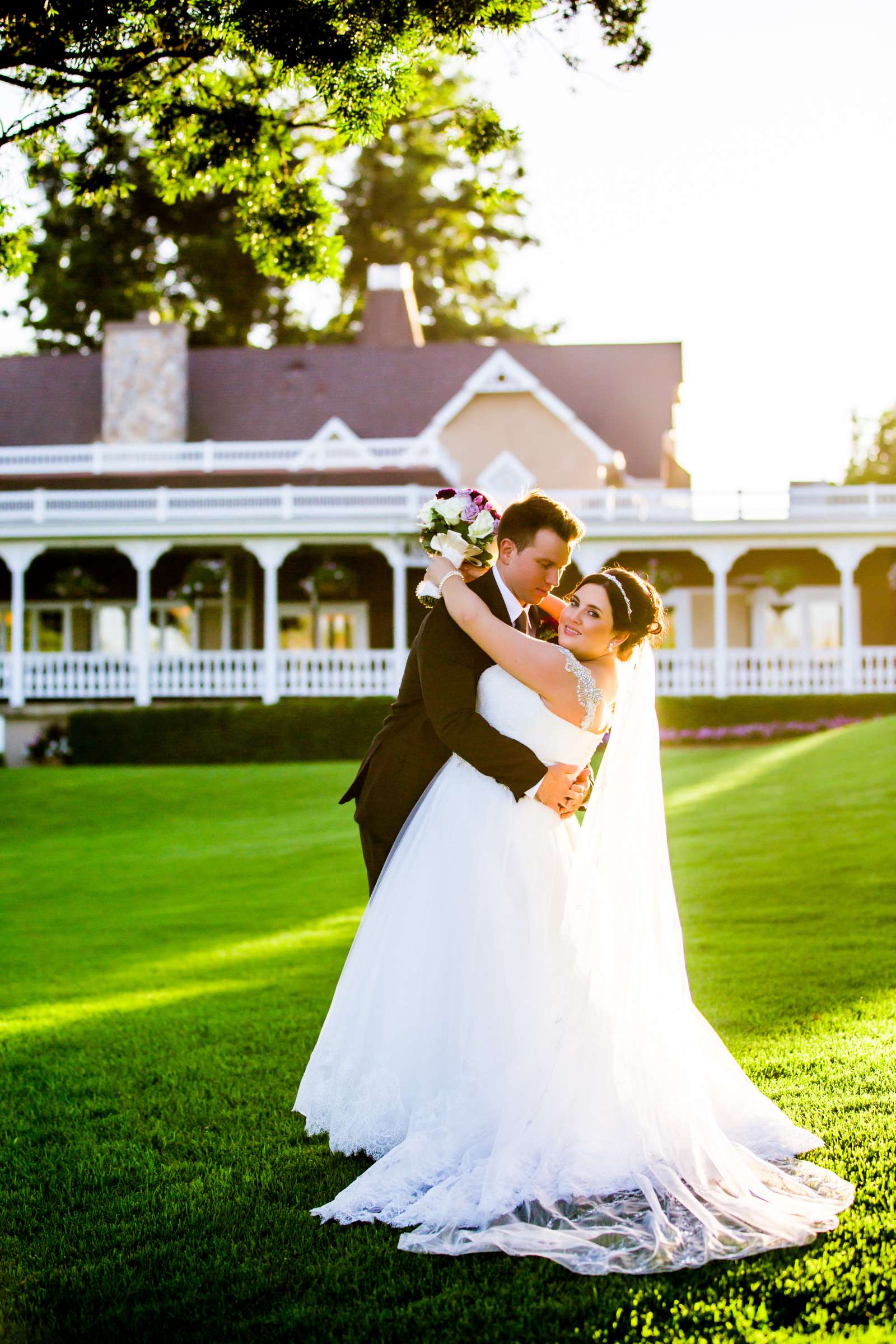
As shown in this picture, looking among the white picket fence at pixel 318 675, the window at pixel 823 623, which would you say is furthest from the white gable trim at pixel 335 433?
the window at pixel 823 623

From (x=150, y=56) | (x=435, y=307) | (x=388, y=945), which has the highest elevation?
(x=435, y=307)

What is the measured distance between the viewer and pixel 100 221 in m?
41.6

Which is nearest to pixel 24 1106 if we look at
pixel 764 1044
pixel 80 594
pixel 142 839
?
pixel 764 1044

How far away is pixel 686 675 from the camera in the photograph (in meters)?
25.9

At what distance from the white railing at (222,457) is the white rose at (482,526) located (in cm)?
2411

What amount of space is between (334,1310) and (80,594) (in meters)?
25.4

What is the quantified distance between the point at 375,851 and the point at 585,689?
1089 millimetres

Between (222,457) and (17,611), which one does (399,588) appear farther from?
(17,611)

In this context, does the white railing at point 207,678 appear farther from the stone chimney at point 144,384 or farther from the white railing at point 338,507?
the stone chimney at point 144,384

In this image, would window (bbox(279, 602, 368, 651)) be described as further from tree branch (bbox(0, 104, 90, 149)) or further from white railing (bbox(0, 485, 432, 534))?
tree branch (bbox(0, 104, 90, 149))

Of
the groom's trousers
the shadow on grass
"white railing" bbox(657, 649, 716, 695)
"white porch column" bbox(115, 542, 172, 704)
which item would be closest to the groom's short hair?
the groom's trousers

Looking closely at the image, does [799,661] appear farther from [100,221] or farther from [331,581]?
[100,221]

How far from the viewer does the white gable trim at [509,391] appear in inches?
1123

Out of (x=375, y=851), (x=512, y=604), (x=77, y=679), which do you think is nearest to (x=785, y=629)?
(x=77, y=679)
